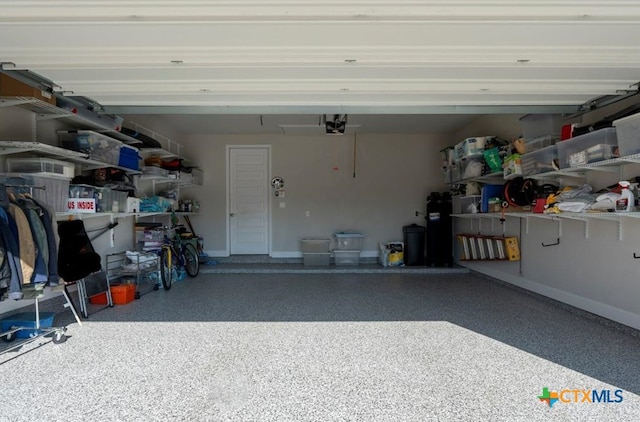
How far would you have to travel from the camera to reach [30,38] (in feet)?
7.02

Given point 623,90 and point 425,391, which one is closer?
point 425,391

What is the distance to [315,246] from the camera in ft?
21.5

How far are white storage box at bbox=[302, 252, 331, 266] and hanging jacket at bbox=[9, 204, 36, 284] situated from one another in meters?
4.38

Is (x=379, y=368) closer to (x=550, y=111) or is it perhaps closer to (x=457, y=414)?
(x=457, y=414)

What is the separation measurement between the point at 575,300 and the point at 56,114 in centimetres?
581

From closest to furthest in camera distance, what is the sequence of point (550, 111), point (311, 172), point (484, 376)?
1. point (484, 376)
2. point (550, 111)
3. point (311, 172)

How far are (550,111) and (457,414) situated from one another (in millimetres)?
3282

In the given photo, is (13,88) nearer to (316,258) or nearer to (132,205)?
(132,205)

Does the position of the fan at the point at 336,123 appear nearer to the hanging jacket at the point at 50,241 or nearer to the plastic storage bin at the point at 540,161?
the plastic storage bin at the point at 540,161

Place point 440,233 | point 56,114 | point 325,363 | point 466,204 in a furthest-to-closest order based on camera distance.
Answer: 1. point 440,233
2. point 466,204
3. point 56,114
4. point 325,363

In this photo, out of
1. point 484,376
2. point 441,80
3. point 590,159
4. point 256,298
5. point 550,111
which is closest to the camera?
point 484,376

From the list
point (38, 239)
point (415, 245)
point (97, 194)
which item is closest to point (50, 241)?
point (38, 239)

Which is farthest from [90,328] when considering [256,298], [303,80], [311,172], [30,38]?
[311,172]

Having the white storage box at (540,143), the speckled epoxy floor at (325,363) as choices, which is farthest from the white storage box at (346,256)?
the white storage box at (540,143)
